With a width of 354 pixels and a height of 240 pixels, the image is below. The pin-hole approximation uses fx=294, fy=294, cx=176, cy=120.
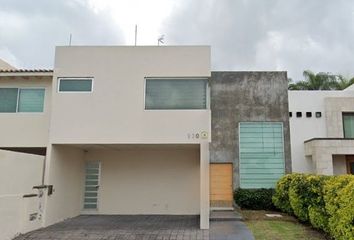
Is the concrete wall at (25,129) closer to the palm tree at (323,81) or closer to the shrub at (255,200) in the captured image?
the shrub at (255,200)

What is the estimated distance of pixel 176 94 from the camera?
10914 mm

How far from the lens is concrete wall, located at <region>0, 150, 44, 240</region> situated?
8.45 meters

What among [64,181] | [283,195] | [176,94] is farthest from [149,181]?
[283,195]

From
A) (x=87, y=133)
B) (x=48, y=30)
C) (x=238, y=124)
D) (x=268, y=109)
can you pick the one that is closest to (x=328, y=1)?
(x=268, y=109)

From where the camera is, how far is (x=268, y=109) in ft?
51.8

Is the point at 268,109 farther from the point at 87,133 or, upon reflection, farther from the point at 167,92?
the point at 87,133

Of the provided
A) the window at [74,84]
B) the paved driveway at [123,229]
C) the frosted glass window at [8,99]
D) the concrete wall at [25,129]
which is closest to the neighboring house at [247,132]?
the paved driveway at [123,229]

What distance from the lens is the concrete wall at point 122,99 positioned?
1060 cm

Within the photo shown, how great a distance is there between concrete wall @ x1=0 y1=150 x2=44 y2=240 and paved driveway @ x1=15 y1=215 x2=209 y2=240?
409 mm

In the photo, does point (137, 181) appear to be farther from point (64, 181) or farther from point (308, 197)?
point (308, 197)

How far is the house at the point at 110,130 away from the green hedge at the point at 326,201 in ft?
11.0

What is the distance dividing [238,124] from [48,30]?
10.9 meters

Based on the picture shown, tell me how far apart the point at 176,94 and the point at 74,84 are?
389 centimetres

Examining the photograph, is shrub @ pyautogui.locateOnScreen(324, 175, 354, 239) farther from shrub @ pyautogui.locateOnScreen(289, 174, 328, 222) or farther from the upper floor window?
the upper floor window
